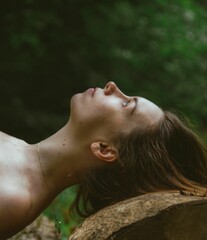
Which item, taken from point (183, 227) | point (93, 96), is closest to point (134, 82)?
point (93, 96)

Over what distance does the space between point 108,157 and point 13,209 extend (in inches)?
24.3

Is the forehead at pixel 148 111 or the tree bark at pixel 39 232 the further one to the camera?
the tree bark at pixel 39 232

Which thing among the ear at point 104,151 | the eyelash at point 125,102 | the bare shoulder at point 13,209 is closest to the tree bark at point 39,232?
the bare shoulder at point 13,209

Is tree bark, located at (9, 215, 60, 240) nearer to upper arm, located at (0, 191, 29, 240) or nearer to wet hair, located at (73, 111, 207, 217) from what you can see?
wet hair, located at (73, 111, 207, 217)

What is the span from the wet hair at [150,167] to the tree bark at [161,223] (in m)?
0.45

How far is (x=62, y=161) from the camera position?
3.28 m

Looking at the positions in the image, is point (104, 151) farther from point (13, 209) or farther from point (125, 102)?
point (13, 209)

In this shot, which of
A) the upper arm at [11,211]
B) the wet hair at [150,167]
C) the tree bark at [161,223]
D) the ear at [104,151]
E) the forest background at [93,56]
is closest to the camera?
the tree bark at [161,223]

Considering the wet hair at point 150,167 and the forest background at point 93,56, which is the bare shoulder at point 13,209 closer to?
the wet hair at point 150,167

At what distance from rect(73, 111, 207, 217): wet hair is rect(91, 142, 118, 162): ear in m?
0.03

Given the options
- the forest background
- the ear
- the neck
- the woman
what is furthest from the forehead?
the forest background

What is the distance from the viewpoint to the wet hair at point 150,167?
10.1 ft

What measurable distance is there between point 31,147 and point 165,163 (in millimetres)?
845

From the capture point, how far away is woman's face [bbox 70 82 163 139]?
3.21 metres
